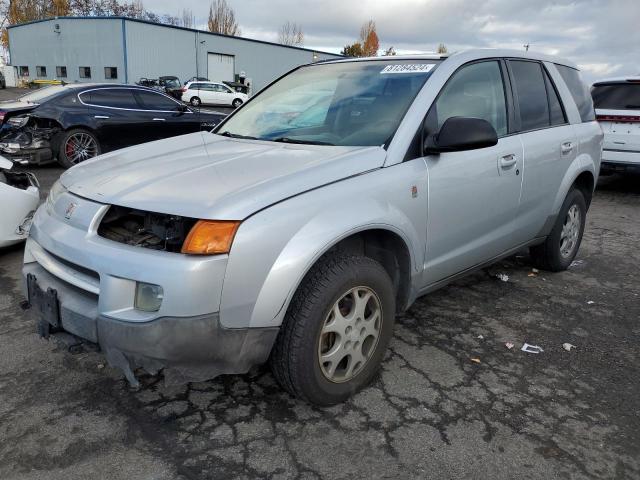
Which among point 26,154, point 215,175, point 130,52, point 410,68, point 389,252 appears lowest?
point 26,154

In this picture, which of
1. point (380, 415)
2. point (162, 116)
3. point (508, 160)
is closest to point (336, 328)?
point (380, 415)

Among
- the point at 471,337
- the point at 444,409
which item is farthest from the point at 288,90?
the point at 444,409

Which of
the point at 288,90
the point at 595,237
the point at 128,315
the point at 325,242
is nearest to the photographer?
the point at 128,315

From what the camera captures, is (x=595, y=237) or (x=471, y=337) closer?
(x=471, y=337)

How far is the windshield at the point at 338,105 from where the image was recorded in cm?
306

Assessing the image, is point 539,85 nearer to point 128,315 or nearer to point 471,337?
point 471,337

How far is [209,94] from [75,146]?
24014 millimetres

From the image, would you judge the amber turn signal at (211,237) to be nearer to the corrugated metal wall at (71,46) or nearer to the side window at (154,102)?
the side window at (154,102)

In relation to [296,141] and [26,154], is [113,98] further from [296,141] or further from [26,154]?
[296,141]

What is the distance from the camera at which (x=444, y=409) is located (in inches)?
107

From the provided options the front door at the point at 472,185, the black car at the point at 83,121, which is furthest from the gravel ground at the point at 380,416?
the black car at the point at 83,121

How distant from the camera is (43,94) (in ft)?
31.9

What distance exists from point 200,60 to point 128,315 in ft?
154

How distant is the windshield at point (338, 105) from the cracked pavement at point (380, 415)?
138cm
